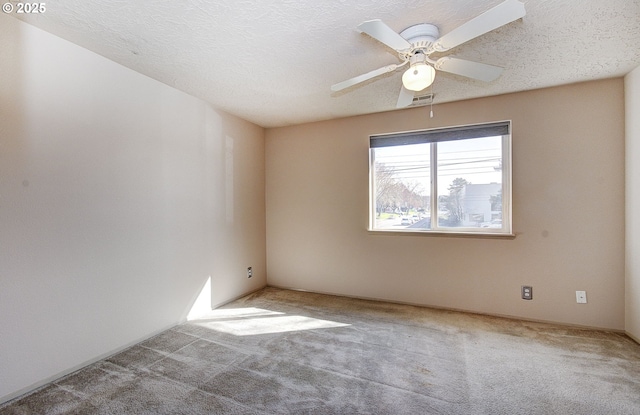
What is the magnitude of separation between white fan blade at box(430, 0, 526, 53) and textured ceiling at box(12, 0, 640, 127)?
24 cm

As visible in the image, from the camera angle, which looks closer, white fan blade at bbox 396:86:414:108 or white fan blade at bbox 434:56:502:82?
white fan blade at bbox 434:56:502:82

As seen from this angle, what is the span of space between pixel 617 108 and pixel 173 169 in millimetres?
4162

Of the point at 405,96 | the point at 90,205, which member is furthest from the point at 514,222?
the point at 90,205

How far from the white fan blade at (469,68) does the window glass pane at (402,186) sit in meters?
1.47

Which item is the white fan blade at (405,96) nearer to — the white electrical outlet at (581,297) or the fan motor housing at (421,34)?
the fan motor housing at (421,34)

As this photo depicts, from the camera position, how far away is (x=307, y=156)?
12.8ft

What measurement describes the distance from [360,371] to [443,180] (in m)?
2.23

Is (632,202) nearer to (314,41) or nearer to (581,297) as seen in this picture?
(581,297)

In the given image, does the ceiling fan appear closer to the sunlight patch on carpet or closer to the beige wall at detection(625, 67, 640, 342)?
the beige wall at detection(625, 67, 640, 342)

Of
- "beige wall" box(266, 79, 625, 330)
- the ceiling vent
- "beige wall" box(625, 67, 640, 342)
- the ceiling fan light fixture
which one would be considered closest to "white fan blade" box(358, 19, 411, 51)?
the ceiling fan light fixture

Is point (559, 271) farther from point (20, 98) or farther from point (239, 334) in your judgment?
point (20, 98)

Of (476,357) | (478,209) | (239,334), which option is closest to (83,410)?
(239,334)

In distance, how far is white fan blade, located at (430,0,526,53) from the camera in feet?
4.04

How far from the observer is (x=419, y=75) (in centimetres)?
168
